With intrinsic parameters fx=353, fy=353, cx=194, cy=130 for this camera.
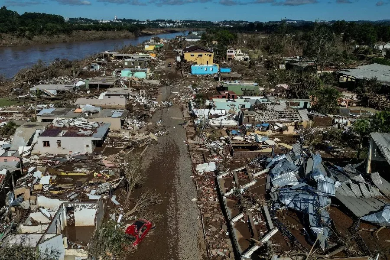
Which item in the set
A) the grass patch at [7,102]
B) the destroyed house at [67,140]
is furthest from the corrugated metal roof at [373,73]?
the grass patch at [7,102]

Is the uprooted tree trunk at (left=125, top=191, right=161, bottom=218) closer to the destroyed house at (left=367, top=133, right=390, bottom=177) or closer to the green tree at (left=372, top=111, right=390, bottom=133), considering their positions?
the destroyed house at (left=367, top=133, right=390, bottom=177)

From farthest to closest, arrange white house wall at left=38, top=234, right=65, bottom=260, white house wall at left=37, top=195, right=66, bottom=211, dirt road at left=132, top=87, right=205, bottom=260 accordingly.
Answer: white house wall at left=37, top=195, right=66, bottom=211
dirt road at left=132, top=87, right=205, bottom=260
white house wall at left=38, top=234, right=65, bottom=260

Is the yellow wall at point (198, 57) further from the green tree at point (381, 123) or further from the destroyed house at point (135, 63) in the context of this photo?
the green tree at point (381, 123)

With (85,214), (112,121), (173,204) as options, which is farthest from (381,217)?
(112,121)

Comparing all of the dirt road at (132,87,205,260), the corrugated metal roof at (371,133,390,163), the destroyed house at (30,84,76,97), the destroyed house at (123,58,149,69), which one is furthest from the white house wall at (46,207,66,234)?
the destroyed house at (123,58,149,69)

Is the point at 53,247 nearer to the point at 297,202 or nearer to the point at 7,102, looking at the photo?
the point at 297,202
